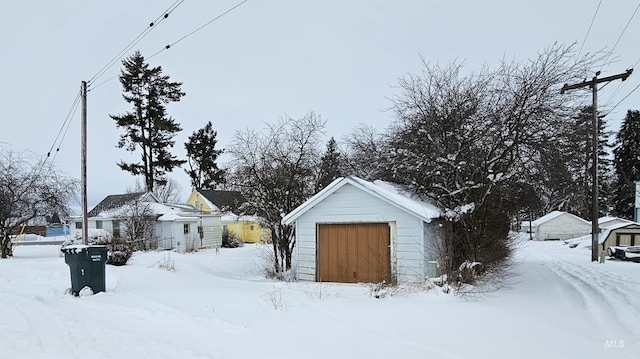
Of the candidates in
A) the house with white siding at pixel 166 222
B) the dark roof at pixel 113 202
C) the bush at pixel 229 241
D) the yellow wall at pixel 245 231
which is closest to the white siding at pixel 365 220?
the house with white siding at pixel 166 222

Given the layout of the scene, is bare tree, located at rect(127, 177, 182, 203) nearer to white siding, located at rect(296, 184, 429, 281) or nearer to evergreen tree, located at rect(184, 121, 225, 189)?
evergreen tree, located at rect(184, 121, 225, 189)

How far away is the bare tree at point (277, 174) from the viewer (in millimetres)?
15898

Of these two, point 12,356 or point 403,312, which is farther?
point 403,312

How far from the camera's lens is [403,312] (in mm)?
7254

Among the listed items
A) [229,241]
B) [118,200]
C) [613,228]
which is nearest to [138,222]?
[118,200]

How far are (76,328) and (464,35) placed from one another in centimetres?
1311

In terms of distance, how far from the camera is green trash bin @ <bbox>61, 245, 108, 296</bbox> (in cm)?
876

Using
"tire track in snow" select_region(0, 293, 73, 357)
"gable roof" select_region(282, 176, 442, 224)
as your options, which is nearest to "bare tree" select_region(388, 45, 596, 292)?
"gable roof" select_region(282, 176, 442, 224)

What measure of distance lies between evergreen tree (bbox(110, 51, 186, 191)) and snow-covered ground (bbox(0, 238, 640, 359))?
23970 mm

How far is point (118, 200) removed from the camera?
31562mm

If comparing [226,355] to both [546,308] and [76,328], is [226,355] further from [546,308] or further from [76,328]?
[546,308]

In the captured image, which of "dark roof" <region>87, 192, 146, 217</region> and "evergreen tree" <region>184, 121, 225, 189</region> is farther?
"evergreen tree" <region>184, 121, 225, 189</region>

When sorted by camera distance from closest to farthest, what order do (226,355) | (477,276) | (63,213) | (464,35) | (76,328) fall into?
(226,355)
(76,328)
(477,276)
(464,35)
(63,213)

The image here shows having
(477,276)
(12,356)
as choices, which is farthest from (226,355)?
(477,276)
